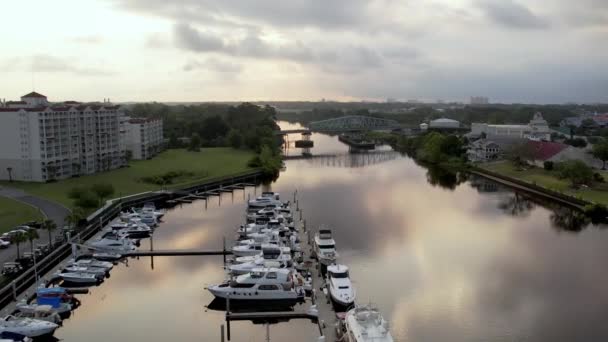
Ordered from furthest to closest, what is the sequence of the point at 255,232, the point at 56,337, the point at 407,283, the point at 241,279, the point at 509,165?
the point at 509,165 < the point at 255,232 < the point at 407,283 < the point at 241,279 < the point at 56,337

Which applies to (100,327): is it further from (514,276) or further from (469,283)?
(514,276)

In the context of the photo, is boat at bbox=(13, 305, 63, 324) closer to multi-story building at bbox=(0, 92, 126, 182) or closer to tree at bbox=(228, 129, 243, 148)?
multi-story building at bbox=(0, 92, 126, 182)

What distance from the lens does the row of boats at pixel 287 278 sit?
13.5 meters

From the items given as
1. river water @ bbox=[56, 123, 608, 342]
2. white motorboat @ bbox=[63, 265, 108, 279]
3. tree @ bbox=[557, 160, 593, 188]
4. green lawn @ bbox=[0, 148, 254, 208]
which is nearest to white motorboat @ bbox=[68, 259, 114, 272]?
white motorboat @ bbox=[63, 265, 108, 279]

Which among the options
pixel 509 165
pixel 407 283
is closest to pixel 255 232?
pixel 407 283

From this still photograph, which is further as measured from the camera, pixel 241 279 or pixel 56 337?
pixel 241 279

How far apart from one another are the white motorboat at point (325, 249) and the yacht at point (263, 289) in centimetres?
262

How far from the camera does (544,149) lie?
152 ft

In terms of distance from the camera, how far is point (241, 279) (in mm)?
17203

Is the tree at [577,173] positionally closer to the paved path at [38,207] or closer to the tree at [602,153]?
the tree at [602,153]

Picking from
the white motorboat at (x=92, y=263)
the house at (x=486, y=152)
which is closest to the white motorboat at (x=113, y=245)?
the white motorboat at (x=92, y=263)

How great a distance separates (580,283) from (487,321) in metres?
5.42

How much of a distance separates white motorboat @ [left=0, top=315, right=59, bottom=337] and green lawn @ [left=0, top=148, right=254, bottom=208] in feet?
46.5

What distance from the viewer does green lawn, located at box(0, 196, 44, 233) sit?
2419cm
